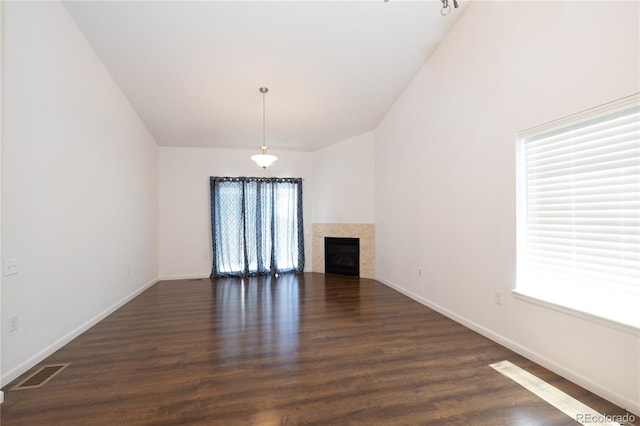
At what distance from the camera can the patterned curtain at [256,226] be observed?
628 centimetres

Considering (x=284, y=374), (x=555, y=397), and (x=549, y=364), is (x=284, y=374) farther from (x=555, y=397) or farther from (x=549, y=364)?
(x=549, y=364)

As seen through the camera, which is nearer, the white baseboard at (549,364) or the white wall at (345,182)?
the white baseboard at (549,364)

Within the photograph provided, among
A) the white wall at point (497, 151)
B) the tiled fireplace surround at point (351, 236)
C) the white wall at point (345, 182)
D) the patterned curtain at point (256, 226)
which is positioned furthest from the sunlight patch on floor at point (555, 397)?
the patterned curtain at point (256, 226)

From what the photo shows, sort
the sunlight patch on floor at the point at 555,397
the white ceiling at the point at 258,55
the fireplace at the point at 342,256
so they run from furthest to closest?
the fireplace at the point at 342,256
the white ceiling at the point at 258,55
the sunlight patch on floor at the point at 555,397

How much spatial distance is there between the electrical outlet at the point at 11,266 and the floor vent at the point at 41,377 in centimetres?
89

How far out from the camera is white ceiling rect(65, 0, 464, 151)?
124 inches

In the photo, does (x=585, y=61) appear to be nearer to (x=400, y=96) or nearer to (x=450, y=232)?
(x=450, y=232)

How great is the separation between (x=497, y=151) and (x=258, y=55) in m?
3.16

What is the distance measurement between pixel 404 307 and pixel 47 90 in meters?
4.86

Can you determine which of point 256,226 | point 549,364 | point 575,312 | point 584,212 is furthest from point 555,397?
point 256,226

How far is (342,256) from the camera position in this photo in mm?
6422

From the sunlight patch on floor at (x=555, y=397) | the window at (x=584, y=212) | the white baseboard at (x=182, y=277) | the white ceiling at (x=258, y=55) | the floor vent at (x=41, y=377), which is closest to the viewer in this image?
the sunlight patch on floor at (x=555, y=397)

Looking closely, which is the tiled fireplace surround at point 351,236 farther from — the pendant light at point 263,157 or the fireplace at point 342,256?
the pendant light at point 263,157

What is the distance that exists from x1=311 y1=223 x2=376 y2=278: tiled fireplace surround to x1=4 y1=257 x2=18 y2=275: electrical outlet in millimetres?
5044
